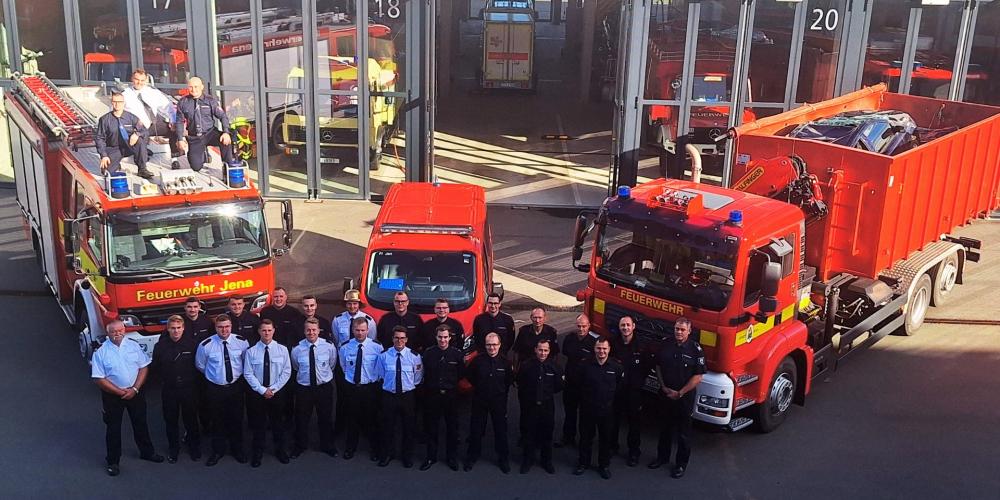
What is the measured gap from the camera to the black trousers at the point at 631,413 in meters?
9.10

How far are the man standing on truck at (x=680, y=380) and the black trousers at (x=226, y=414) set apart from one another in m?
4.03

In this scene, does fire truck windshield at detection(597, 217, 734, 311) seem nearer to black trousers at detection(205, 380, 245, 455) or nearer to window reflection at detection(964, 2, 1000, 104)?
black trousers at detection(205, 380, 245, 455)

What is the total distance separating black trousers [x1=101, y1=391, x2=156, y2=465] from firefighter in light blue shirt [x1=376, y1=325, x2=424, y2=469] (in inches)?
89.8

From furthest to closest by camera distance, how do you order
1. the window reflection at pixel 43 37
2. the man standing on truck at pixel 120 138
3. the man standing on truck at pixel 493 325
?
the window reflection at pixel 43 37, the man standing on truck at pixel 120 138, the man standing on truck at pixel 493 325

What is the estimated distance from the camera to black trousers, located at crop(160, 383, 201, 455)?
9094 mm

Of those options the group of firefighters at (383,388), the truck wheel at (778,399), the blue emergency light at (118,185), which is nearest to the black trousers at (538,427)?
the group of firefighters at (383,388)

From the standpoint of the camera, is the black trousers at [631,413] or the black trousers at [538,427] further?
the black trousers at [631,413]

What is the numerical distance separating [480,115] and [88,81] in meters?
11.0

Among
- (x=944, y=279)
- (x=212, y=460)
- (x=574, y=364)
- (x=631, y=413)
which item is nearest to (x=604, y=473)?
(x=631, y=413)

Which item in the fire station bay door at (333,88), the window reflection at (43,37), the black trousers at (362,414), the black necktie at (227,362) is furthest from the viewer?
the window reflection at (43,37)

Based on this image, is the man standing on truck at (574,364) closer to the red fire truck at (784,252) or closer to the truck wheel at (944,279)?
the red fire truck at (784,252)

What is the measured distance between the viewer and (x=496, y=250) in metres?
16.0

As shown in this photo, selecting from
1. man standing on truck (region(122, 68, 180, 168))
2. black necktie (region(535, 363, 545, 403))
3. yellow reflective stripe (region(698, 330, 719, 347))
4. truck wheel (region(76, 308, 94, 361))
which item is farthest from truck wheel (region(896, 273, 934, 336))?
truck wheel (region(76, 308, 94, 361))

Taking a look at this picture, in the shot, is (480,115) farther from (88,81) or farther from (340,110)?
(88,81)
